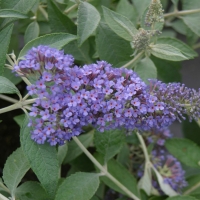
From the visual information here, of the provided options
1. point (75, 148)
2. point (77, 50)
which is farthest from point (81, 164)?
point (77, 50)

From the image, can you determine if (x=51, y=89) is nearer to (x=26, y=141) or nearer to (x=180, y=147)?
(x=26, y=141)

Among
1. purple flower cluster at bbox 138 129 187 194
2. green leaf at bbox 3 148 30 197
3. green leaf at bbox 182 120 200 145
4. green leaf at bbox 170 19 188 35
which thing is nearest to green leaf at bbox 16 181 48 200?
green leaf at bbox 3 148 30 197

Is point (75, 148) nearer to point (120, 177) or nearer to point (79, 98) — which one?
point (120, 177)

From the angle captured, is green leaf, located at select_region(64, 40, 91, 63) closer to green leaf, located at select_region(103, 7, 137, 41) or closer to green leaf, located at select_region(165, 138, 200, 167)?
green leaf, located at select_region(103, 7, 137, 41)

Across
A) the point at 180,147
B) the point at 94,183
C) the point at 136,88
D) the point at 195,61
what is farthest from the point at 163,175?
the point at 195,61

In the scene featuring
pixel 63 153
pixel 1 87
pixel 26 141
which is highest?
pixel 1 87

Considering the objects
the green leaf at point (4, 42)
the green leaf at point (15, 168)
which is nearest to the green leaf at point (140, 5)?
the green leaf at point (4, 42)
